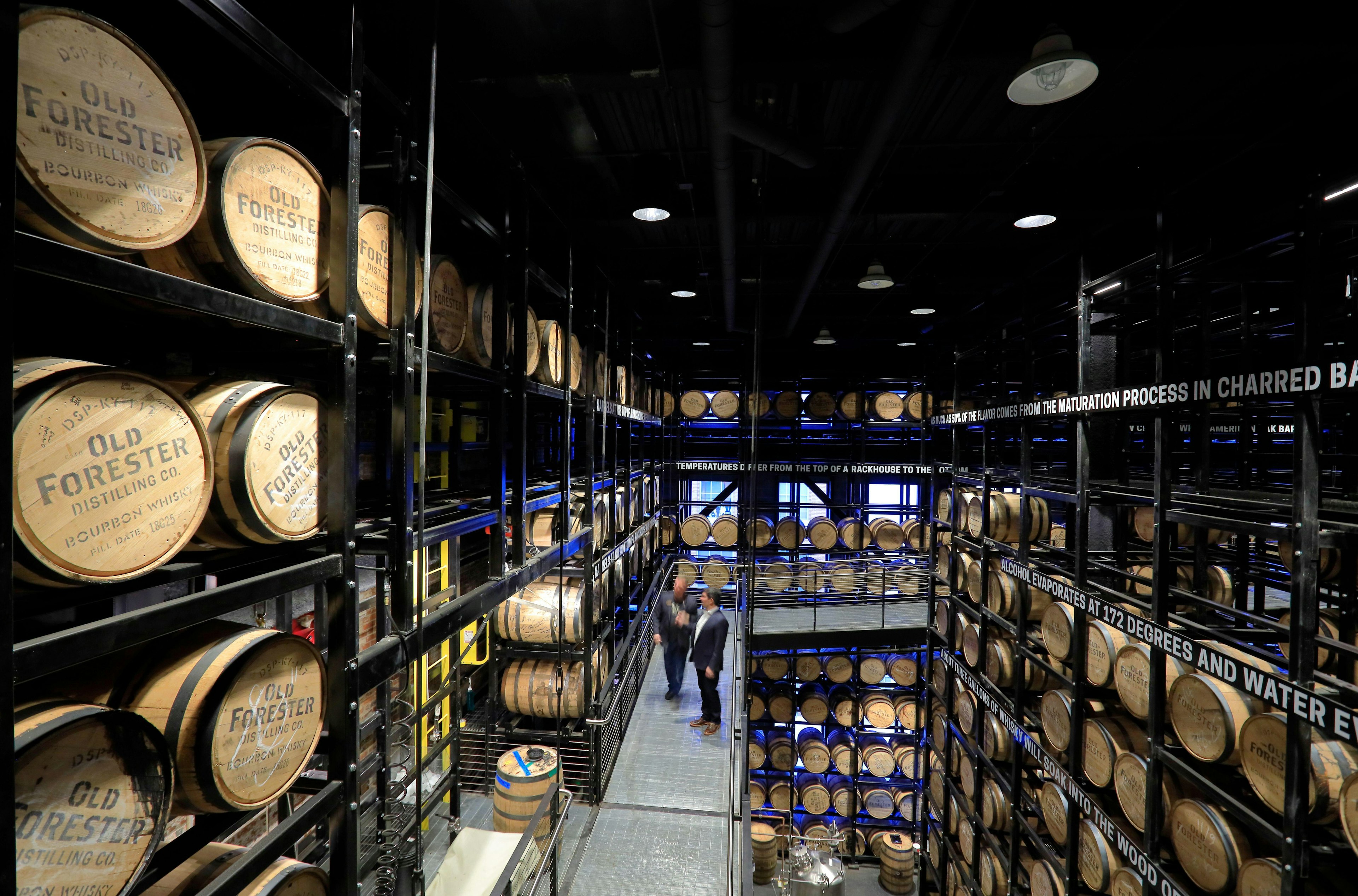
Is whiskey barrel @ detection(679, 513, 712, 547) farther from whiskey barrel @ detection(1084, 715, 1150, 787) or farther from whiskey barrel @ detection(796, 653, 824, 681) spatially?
whiskey barrel @ detection(1084, 715, 1150, 787)

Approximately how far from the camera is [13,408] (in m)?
1.34

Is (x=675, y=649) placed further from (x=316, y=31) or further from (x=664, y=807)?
(x=316, y=31)

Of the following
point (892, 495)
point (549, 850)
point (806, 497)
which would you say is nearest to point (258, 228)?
point (549, 850)

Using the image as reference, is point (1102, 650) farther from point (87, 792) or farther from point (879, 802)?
point (879, 802)

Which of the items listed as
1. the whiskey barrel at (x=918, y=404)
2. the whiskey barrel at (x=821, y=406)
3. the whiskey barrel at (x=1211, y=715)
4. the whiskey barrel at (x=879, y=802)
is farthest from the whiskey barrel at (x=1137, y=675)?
the whiskey barrel at (x=821, y=406)

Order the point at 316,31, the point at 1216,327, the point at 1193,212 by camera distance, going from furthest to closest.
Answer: the point at 1216,327 → the point at 1193,212 → the point at 316,31

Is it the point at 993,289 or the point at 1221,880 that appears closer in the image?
the point at 1221,880

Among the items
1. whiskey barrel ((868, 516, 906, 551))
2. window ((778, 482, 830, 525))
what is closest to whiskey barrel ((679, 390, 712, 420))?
window ((778, 482, 830, 525))

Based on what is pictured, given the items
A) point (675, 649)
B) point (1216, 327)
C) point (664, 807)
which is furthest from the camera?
point (675, 649)

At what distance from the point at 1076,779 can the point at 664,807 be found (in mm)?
3645

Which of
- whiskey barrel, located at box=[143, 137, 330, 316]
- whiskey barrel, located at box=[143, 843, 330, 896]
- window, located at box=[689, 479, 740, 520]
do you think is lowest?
whiskey barrel, located at box=[143, 843, 330, 896]

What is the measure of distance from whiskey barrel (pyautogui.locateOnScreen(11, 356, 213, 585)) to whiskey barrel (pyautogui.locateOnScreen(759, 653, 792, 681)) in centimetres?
967

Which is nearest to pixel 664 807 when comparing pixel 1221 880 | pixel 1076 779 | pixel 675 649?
pixel 675 649

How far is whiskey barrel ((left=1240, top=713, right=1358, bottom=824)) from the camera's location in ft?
10.1
